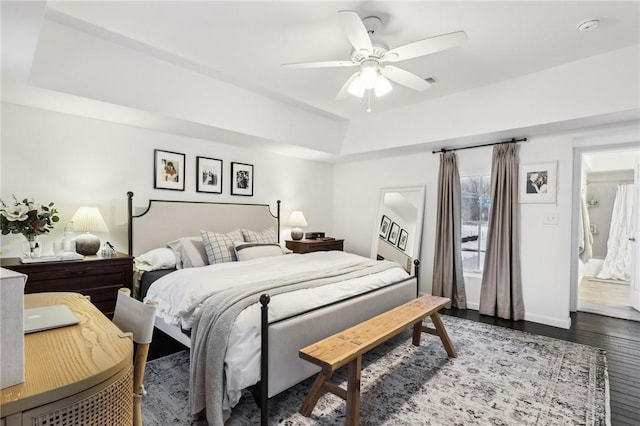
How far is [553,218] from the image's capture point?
3.82 metres

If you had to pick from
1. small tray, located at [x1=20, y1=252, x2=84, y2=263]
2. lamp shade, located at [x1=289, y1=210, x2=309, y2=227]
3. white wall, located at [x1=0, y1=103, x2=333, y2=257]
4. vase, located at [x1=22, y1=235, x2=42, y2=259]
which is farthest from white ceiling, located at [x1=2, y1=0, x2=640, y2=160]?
lamp shade, located at [x1=289, y1=210, x2=309, y2=227]

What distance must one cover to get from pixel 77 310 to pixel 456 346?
3103 millimetres

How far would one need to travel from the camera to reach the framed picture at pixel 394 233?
5.22 m

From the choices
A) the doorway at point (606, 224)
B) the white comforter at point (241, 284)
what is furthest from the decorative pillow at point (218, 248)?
the doorway at point (606, 224)

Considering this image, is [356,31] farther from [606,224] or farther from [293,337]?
[606,224]

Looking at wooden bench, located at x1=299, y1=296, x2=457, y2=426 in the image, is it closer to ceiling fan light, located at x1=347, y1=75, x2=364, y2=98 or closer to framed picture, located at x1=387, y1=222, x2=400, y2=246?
ceiling fan light, located at x1=347, y1=75, x2=364, y2=98

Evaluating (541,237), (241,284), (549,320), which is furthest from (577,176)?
(241,284)

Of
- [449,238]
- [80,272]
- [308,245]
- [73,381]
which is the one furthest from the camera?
[308,245]

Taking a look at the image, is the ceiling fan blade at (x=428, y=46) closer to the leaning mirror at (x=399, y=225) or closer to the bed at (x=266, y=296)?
the bed at (x=266, y=296)

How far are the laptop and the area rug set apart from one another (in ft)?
3.51

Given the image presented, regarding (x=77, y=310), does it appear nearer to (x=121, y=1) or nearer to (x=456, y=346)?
(x=121, y=1)

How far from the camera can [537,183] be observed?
391 centimetres

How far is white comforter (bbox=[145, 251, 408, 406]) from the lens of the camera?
6.40 ft

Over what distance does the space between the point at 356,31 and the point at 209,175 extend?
291cm
